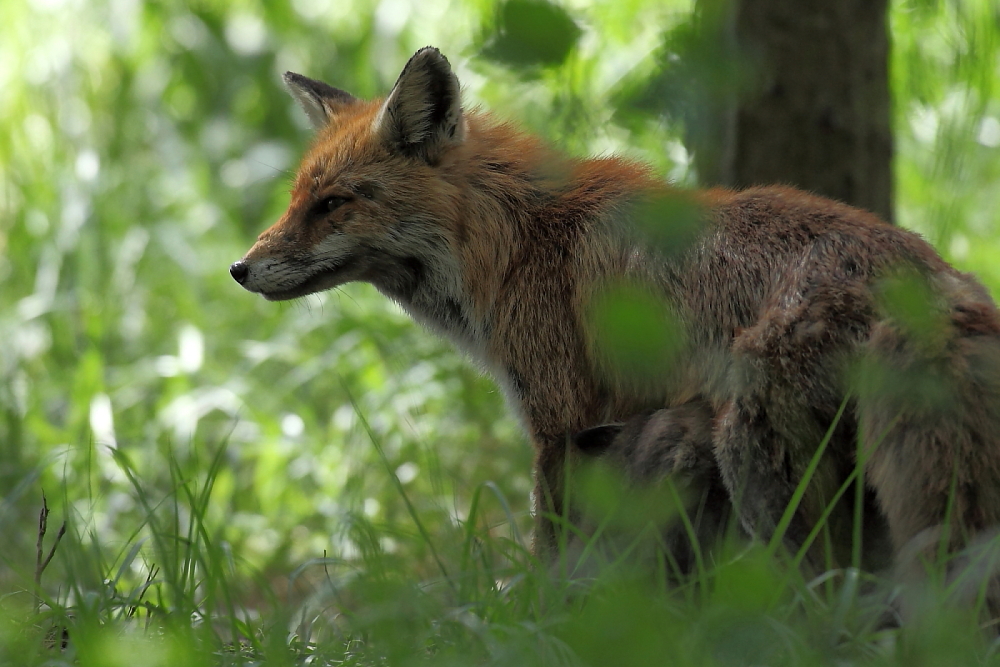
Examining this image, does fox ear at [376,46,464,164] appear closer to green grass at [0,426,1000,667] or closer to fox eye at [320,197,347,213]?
fox eye at [320,197,347,213]

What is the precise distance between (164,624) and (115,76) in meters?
7.90

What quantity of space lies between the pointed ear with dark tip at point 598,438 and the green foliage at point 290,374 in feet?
1.74

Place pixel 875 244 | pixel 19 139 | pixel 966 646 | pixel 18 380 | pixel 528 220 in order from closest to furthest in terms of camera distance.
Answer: pixel 966 646 < pixel 875 244 < pixel 528 220 < pixel 18 380 < pixel 19 139

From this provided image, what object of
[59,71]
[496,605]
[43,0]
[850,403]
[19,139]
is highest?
[43,0]

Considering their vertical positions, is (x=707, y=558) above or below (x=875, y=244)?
below

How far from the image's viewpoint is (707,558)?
14.6 ft

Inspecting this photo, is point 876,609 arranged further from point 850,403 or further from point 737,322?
point 737,322

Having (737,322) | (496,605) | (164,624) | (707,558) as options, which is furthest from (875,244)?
(164,624)

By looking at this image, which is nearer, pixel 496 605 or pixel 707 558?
pixel 496 605

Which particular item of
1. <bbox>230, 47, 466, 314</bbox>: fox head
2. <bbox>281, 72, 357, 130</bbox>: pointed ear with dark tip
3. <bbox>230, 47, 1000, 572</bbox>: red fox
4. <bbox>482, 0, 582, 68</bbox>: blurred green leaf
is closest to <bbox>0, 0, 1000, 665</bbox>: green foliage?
<bbox>482, 0, 582, 68</bbox>: blurred green leaf

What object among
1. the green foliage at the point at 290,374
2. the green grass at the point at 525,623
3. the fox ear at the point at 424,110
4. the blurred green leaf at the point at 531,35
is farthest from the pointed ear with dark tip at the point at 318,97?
the blurred green leaf at the point at 531,35

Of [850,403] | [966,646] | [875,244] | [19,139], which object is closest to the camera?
[966,646]

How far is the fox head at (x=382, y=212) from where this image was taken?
5.22m

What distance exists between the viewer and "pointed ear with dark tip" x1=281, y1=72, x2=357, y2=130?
6.00m
